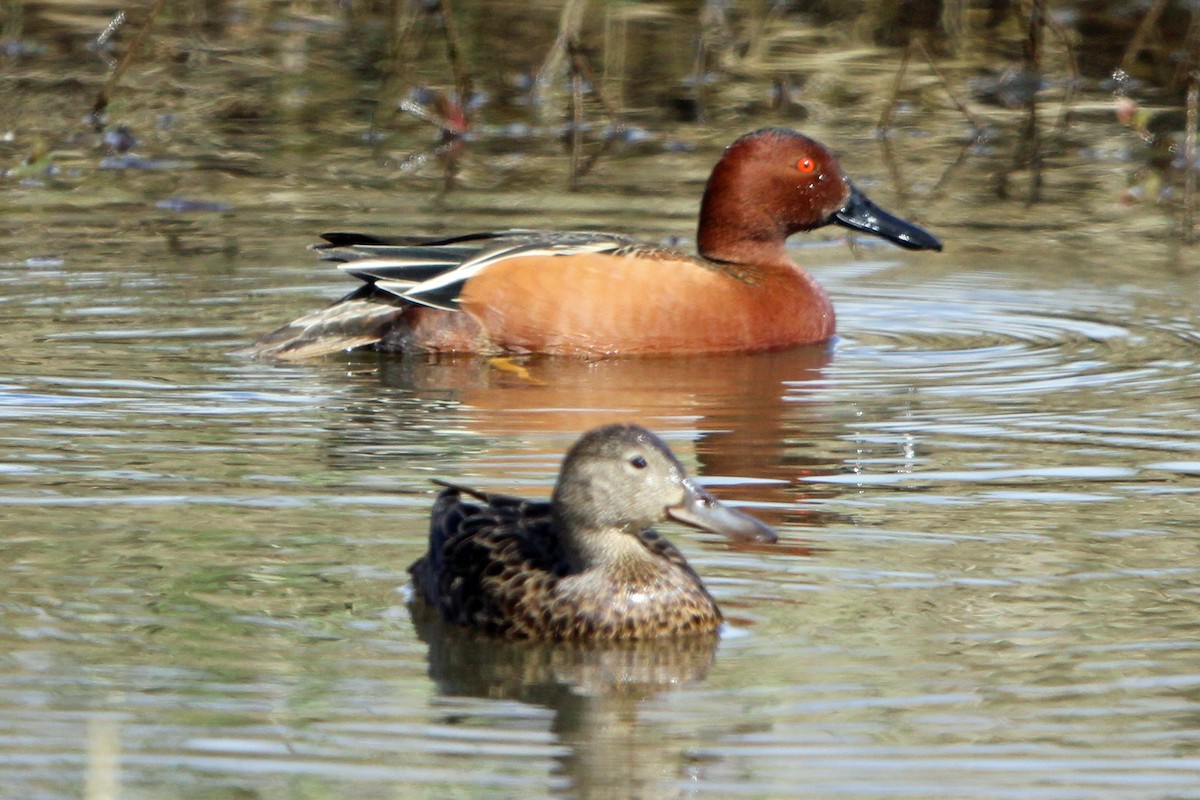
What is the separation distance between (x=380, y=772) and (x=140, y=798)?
0.45m

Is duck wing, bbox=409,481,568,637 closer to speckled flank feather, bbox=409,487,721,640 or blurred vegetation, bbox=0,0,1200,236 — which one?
speckled flank feather, bbox=409,487,721,640

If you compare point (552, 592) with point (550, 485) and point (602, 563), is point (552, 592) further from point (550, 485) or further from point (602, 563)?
point (550, 485)

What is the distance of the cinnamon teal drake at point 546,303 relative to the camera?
30.3ft

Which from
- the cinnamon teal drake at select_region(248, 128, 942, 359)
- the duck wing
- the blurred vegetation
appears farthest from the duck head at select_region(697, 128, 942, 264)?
the duck wing

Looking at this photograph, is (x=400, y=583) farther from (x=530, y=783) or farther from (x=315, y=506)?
(x=530, y=783)

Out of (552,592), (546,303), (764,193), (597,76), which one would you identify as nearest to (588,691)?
(552,592)

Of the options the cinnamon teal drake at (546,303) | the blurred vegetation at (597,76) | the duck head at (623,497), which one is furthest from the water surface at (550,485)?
the blurred vegetation at (597,76)

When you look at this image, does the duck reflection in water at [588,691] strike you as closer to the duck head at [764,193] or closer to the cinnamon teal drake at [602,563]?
the cinnamon teal drake at [602,563]

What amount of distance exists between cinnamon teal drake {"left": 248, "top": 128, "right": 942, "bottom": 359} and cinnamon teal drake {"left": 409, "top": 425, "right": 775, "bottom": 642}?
3.66 m

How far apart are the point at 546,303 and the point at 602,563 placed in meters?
3.88

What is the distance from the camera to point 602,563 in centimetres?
550

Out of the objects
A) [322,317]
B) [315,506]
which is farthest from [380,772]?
[322,317]

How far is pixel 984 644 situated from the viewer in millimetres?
5219

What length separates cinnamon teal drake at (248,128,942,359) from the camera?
9234 mm
